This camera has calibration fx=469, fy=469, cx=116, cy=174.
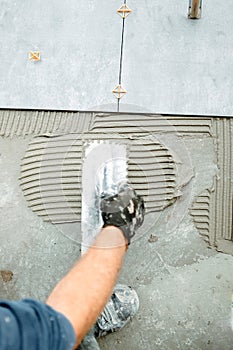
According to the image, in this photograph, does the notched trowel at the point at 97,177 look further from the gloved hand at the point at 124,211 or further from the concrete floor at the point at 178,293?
the concrete floor at the point at 178,293

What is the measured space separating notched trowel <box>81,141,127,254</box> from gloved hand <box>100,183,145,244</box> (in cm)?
6

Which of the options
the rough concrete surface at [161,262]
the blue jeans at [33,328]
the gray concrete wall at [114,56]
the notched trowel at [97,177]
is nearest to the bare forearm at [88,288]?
the blue jeans at [33,328]

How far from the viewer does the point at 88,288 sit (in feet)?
3.55

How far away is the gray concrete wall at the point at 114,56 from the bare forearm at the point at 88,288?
94 centimetres

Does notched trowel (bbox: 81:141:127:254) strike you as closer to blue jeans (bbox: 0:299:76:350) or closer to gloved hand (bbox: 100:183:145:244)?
gloved hand (bbox: 100:183:145:244)

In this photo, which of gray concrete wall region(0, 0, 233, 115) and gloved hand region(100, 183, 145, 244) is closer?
gloved hand region(100, 183, 145, 244)

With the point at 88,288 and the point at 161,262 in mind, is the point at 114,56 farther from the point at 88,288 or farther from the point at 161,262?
the point at 88,288

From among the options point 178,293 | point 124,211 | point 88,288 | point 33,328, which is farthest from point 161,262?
point 33,328

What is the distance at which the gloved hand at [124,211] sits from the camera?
1370mm

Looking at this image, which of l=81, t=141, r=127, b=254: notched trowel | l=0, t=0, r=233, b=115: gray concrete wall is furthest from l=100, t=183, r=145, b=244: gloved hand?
l=0, t=0, r=233, b=115: gray concrete wall

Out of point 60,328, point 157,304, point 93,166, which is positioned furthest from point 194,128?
point 60,328

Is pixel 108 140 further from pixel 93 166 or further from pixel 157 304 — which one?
pixel 157 304

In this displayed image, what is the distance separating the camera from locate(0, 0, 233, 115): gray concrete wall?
2.03 metres

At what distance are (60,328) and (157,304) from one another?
1.03 metres
